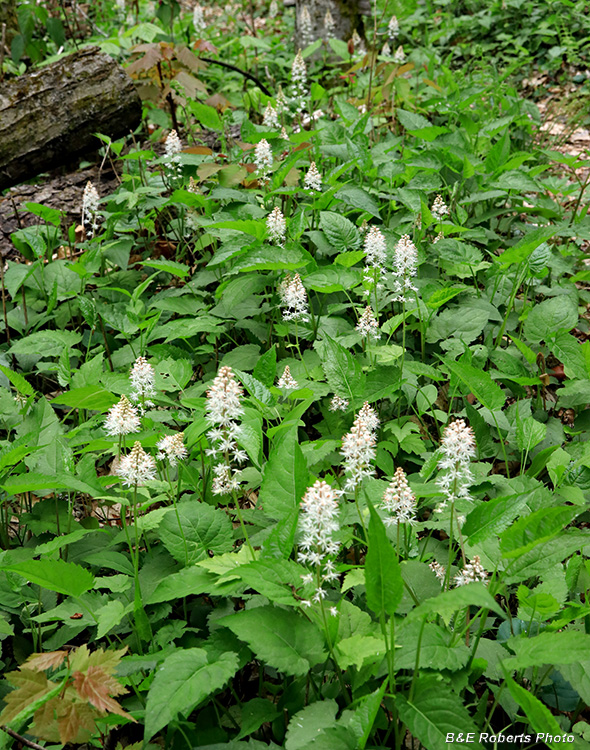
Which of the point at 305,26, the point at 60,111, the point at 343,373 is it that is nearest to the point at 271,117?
the point at 60,111

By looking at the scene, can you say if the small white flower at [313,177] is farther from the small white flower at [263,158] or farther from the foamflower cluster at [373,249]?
the foamflower cluster at [373,249]

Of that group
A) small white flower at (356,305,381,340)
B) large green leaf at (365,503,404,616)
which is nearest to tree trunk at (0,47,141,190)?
small white flower at (356,305,381,340)

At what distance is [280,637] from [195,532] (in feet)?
1.83

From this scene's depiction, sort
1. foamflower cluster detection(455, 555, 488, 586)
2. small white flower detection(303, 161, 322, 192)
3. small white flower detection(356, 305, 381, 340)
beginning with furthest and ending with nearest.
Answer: small white flower detection(303, 161, 322, 192)
small white flower detection(356, 305, 381, 340)
foamflower cluster detection(455, 555, 488, 586)

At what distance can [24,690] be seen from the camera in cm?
153

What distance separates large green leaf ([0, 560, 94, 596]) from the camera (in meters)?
1.62

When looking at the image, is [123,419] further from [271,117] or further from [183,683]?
[271,117]

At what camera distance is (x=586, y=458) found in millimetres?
2232

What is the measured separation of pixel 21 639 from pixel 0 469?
605 millimetres

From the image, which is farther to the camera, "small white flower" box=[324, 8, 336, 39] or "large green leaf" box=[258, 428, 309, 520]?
"small white flower" box=[324, 8, 336, 39]

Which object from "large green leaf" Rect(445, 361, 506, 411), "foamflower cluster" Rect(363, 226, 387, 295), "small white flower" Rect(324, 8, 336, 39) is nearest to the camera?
"large green leaf" Rect(445, 361, 506, 411)

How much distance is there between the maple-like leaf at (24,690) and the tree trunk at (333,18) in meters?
7.39

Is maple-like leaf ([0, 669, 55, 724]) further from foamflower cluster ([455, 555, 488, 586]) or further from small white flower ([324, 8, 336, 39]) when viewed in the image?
small white flower ([324, 8, 336, 39])

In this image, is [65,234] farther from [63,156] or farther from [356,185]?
[356,185]
